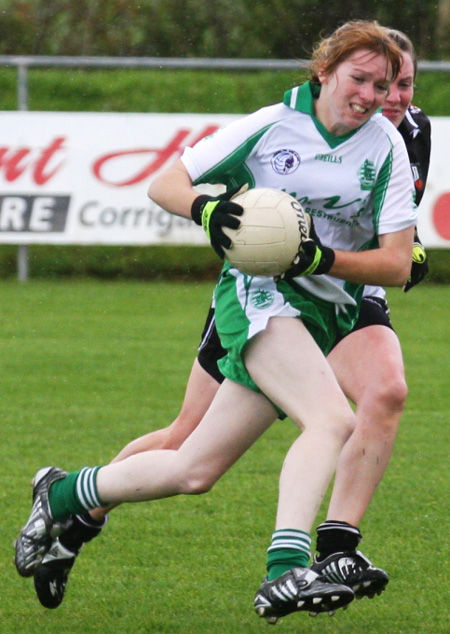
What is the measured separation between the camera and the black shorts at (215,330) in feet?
14.9

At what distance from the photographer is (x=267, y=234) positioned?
11.9ft

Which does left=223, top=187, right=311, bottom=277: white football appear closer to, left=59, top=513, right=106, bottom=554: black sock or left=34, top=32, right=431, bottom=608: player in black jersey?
left=34, top=32, right=431, bottom=608: player in black jersey

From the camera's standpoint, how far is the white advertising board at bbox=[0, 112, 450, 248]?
13.0 metres

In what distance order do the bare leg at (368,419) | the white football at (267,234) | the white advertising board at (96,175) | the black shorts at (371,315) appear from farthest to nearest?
1. the white advertising board at (96,175)
2. the black shorts at (371,315)
3. the bare leg at (368,419)
4. the white football at (267,234)

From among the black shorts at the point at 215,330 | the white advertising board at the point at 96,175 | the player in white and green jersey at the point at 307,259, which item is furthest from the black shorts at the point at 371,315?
the white advertising board at the point at 96,175

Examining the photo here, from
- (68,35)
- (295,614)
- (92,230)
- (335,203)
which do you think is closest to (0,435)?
(295,614)

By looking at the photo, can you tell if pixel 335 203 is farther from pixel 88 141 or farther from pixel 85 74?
pixel 85 74

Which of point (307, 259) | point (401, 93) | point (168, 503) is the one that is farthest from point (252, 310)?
point (168, 503)

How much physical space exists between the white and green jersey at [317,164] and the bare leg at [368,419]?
538 millimetres

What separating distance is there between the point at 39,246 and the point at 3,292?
1.33 metres

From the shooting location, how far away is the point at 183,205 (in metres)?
3.87

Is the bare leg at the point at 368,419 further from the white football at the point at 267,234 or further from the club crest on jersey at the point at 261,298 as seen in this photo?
the white football at the point at 267,234

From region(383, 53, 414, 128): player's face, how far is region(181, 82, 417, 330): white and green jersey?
0.72 meters

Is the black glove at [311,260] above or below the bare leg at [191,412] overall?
above
